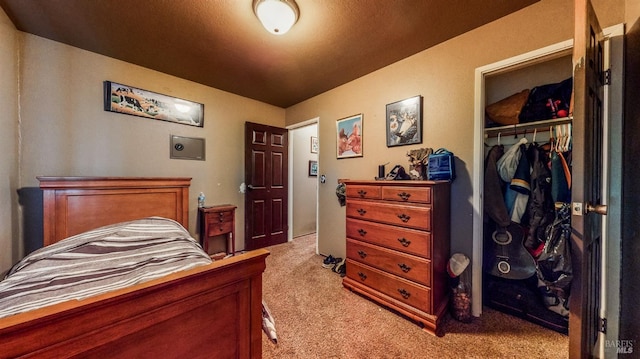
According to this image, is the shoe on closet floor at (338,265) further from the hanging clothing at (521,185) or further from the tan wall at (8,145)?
the tan wall at (8,145)

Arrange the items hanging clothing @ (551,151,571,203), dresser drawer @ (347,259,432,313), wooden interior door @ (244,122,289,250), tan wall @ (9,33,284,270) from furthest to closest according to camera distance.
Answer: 1. wooden interior door @ (244,122,289,250)
2. tan wall @ (9,33,284,270)
3. dresser drawer @ (347,259,432,313)
4. hanging clothing @ (551,151,571,203)

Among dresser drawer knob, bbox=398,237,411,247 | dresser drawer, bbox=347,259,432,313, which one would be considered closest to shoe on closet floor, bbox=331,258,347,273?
dresser drawer, bbox=347,259,432,313

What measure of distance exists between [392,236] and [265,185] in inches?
92.5

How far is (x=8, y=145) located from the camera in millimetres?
1753

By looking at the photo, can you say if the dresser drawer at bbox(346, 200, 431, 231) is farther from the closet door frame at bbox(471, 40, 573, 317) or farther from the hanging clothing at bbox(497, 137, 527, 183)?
the hanging clothing at bbox(497, 137, 527, 183)

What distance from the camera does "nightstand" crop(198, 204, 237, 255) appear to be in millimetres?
2781

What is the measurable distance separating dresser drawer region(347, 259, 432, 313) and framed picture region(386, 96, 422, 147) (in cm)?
135

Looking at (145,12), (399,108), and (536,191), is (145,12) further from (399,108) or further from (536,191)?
(536,191)

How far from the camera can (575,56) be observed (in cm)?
94

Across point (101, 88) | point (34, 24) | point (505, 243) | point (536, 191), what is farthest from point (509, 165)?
point (34, 24)

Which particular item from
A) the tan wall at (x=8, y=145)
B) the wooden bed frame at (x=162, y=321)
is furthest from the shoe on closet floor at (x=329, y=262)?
the tan wall at (x=8, y=145)

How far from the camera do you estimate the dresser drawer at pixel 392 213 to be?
169 cm

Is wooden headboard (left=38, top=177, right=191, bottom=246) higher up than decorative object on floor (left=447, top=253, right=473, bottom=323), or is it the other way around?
wooden headboard (left=38, top=177, right=191, bottom=246)

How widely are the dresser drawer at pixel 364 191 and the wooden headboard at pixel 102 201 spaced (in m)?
1.98
